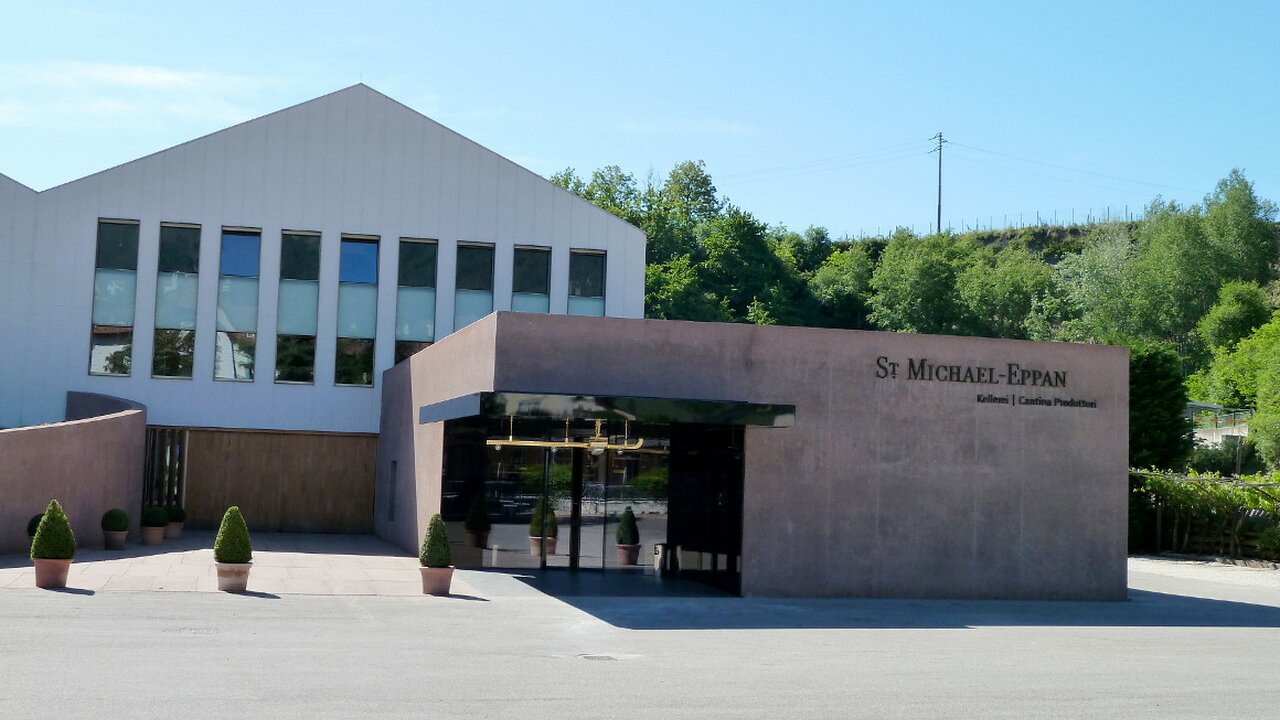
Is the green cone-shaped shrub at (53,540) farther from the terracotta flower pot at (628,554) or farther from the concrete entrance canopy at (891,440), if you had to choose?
the terracotta flower pot at (628,554)

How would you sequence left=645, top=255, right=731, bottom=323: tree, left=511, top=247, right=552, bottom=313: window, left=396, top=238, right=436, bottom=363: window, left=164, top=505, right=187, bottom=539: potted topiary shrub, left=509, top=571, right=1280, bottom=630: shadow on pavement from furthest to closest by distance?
left=645, top=255, right=731, bottom=323: tree < left=511, top=247, right=552, bottom=313: window < left=396, top=238, right=436, bottom=363: window < left=164, top=505, right=187, bottom=539: potted topiary shrub < left=509, top=571, right=1280, bottom=630: shadow on pavement

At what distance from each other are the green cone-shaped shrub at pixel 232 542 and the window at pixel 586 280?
1648 centimetres

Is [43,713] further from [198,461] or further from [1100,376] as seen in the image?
[198,461]

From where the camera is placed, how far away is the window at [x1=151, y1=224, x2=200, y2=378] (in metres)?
32.9

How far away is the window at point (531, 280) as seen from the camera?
34.2 m

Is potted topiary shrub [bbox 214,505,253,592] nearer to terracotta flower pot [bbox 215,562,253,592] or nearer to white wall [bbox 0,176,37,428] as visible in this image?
terracotta flower pot [bbox 215,562,253,592]

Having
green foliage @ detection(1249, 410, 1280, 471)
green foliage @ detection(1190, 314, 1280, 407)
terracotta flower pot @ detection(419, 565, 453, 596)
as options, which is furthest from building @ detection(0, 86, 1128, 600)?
green foliage @ detection(1190, 314, 1280, 407)

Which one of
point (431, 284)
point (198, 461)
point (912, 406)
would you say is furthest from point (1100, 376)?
point (198, 461)

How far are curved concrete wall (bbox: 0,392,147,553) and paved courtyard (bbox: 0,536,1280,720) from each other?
1.65 meters

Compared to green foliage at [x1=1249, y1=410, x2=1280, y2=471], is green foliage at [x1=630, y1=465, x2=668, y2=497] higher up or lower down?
lower down

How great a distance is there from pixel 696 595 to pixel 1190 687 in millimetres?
8933

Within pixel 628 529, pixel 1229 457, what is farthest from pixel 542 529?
pixel 1229 457

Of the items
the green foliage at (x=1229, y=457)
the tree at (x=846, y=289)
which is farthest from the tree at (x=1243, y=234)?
the green foliage at (x=1229, y=457)

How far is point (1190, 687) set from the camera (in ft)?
41.7
